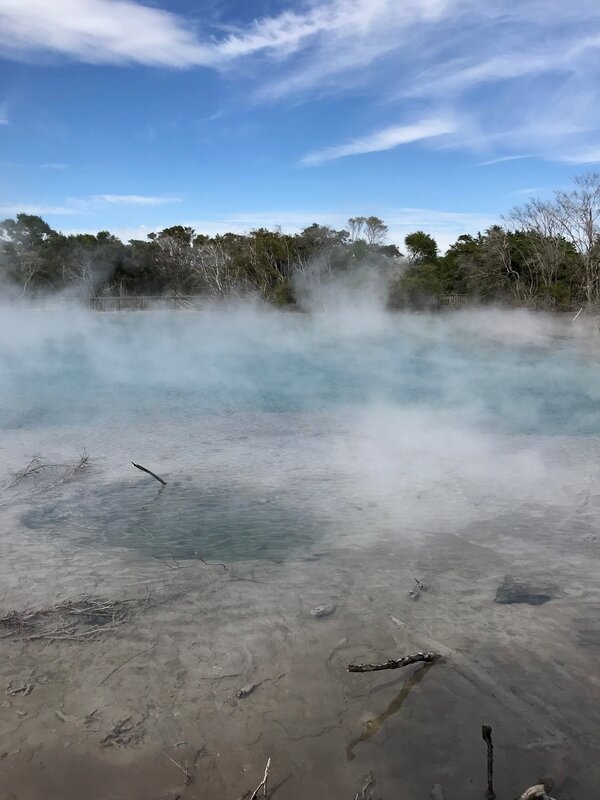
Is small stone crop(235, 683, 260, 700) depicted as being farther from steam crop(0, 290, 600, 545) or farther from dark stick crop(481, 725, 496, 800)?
steam crop(0, 290, 600, 545)

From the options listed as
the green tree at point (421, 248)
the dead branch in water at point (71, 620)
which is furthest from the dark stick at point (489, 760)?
the green tree at point (421, 248)

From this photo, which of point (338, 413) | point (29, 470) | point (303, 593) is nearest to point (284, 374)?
point (338, 413)

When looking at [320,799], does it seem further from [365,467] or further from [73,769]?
[365,467]

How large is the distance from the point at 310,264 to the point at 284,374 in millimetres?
14922

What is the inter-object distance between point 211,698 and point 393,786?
62 cm

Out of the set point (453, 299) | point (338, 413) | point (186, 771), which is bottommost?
point (186, 771)

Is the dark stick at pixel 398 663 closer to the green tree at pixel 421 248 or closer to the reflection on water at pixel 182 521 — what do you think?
the reflection on water at pixel 182 521

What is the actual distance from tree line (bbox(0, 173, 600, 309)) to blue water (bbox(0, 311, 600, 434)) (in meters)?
4.74

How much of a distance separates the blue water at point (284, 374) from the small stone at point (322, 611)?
145 inches

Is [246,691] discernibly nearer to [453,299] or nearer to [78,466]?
[78,466]

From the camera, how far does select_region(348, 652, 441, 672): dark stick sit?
1942 mm

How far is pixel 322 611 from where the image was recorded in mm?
2445

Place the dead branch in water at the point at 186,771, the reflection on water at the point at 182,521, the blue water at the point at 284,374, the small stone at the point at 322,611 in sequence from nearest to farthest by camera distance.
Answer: the dead branch in water at the point at 186,771 → the small stone at the point at 322,611 → the reflection on water at the point at 182,521 → the blue water at the point at 284,374

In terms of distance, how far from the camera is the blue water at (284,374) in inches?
261
